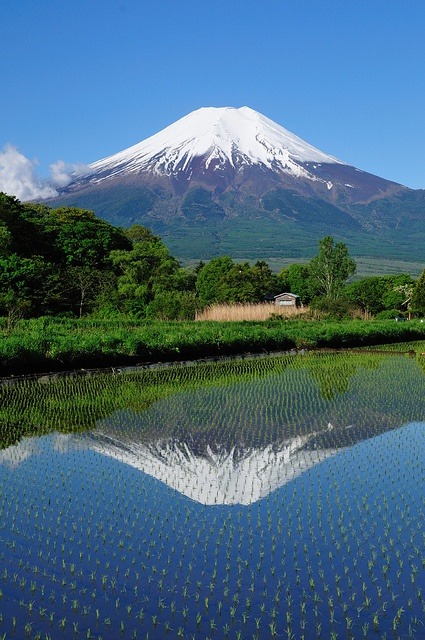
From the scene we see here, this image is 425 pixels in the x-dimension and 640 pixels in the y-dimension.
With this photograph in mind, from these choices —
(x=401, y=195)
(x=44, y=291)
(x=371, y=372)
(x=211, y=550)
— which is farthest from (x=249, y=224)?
(x=211, y=550)

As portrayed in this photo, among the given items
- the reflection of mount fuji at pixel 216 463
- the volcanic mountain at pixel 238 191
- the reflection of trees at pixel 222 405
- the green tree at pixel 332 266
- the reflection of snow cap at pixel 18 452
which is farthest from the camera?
the volcanic mountain at pixel 238 191

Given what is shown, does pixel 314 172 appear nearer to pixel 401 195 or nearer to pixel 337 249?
pixel 401 195

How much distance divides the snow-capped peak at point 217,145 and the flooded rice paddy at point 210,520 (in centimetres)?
16952

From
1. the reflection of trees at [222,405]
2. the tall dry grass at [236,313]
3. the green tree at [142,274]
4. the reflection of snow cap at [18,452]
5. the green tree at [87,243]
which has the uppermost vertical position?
the green tree at [87,243]

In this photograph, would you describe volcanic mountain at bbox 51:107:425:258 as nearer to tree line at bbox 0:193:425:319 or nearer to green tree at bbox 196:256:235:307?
green tree at bbox 196:256:235:307

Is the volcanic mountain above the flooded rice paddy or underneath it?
above

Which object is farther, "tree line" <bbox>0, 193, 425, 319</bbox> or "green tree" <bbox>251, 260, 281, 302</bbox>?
"green tree" <bbox>251, 260, 281, 302</bbox>

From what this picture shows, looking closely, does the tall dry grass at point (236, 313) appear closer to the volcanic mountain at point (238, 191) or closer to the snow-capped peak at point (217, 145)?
the volcanic mountain at point (238, 191)

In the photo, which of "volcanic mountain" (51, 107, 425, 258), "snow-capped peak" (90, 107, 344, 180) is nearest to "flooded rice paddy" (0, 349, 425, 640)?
"volcanic mountain" (51, 107, 425, 258)

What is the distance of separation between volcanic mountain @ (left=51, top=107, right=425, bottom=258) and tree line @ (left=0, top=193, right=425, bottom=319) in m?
74.8

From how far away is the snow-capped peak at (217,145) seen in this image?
583ft

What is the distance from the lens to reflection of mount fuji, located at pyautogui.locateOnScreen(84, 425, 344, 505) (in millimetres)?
6531

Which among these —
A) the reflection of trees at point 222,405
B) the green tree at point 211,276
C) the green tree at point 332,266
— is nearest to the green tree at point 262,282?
the green tree at point 211,276

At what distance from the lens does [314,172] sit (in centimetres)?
18450
